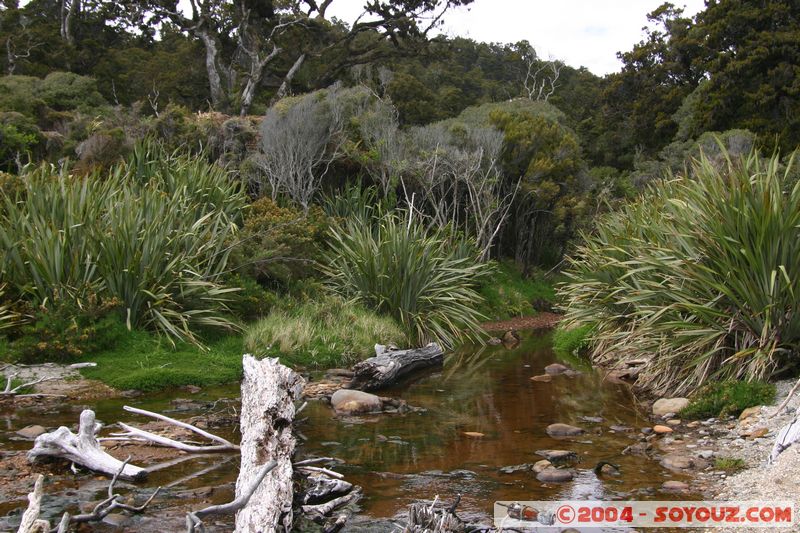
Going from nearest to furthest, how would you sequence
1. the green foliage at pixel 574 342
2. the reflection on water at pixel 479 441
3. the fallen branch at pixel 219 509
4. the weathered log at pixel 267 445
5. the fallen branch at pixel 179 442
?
the fallen branch at pixel 219 509 → the weathered log at pixel 267 445 → the reflection on water at pixel 479 441 → the fallen branch at pixel 179 442 → the green foliage at pixel 574 342

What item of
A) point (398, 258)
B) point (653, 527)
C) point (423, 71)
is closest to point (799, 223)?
point (653, 527)

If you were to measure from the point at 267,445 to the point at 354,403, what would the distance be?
124 inches

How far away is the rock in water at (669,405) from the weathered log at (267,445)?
14.5 ft

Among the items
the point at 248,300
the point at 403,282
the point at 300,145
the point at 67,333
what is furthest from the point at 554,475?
the point at 300,145

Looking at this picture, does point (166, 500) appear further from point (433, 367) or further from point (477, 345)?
point (477, 345)

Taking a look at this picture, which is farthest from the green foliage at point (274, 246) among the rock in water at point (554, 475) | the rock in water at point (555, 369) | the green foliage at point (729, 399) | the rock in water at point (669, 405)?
the rock in water at point (554, 475)

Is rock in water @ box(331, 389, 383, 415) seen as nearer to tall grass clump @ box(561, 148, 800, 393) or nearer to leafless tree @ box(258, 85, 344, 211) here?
tall grass clump @ box(561, 148, 800, 393)

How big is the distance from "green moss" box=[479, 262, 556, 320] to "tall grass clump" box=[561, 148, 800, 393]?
957cm

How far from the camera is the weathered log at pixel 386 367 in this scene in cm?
989

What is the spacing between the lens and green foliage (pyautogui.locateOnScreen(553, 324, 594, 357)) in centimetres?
A: 1378

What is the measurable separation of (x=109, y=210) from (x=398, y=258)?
532 centimetres

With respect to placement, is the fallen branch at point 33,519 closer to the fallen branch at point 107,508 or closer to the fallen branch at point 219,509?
the fallen branch at point 107,508

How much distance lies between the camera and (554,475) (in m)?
5.96

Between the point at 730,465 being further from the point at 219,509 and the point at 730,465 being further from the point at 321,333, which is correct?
the point at 321,333
